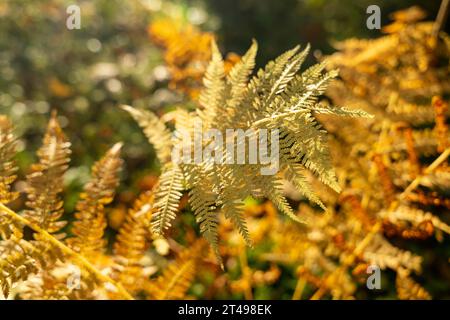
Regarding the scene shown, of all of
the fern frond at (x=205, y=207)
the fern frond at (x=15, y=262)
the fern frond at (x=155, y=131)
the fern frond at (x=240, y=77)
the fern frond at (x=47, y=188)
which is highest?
the fern frond at (x=240, y=77)

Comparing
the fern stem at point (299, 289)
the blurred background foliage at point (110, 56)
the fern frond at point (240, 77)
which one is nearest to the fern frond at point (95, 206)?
the fern frond at point (240, 77)

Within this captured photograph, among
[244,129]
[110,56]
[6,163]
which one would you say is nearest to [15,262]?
[6,163]

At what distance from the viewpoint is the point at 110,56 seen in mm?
3471

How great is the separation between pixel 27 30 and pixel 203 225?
2.89 metres

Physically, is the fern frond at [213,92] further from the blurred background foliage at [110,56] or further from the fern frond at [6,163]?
the blurred background foliage at [110,56]

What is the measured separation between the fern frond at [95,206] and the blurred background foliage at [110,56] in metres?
1.19

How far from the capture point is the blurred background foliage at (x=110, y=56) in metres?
2.79

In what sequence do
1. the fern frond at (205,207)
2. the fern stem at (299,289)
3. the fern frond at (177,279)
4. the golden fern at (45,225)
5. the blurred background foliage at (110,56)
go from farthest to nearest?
the blurred background foliage at (110,56)
the fern stem at (299,289)
the fern frond at (177,279)
the golden fern at (45,225)
the fern frond at (205,207)

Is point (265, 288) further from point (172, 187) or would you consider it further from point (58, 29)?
point (58, 29)

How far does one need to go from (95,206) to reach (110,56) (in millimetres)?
2397

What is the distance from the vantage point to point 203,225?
971 millimetres

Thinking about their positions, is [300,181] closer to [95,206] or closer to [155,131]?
[155,131]
